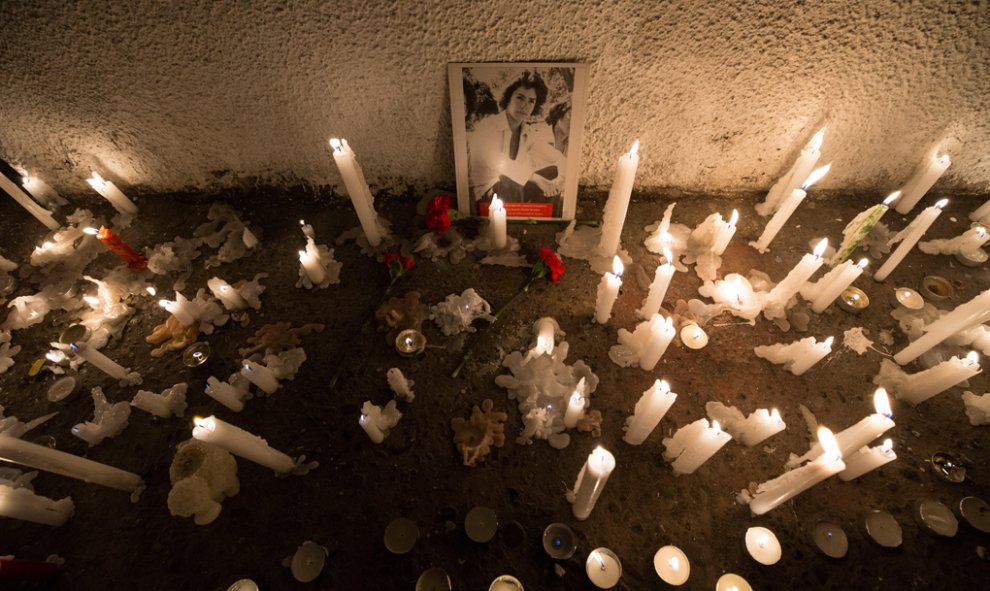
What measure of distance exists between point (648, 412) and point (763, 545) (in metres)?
0.62

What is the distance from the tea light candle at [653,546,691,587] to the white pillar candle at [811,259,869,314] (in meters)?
1.43

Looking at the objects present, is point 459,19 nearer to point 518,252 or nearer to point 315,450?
point 518,252

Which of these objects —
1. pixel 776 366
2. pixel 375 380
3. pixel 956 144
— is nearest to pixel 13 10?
pixel 375 380

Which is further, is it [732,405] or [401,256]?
[401,256]

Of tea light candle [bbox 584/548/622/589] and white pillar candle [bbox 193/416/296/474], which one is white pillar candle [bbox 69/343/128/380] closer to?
white pillar candle [bbox 193/416/296/474]

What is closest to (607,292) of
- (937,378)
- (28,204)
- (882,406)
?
(882,406)

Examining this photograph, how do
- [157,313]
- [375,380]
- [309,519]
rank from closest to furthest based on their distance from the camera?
[309,519] < [375,380] < [157,313]

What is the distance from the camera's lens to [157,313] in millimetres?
2434

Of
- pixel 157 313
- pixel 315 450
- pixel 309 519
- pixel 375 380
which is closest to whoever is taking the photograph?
pixel 309 519

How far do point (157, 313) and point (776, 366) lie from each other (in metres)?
3.12

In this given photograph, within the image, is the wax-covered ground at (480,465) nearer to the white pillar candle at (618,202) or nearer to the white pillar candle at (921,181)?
the white pillar candle at (618,202)

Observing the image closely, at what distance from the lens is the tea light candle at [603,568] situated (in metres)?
1.59

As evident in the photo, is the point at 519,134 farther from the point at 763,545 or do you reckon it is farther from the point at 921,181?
the point at 921,181

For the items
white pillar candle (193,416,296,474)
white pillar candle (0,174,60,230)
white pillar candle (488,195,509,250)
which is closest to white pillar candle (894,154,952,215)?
white pillar candle (488,195,509,250)
